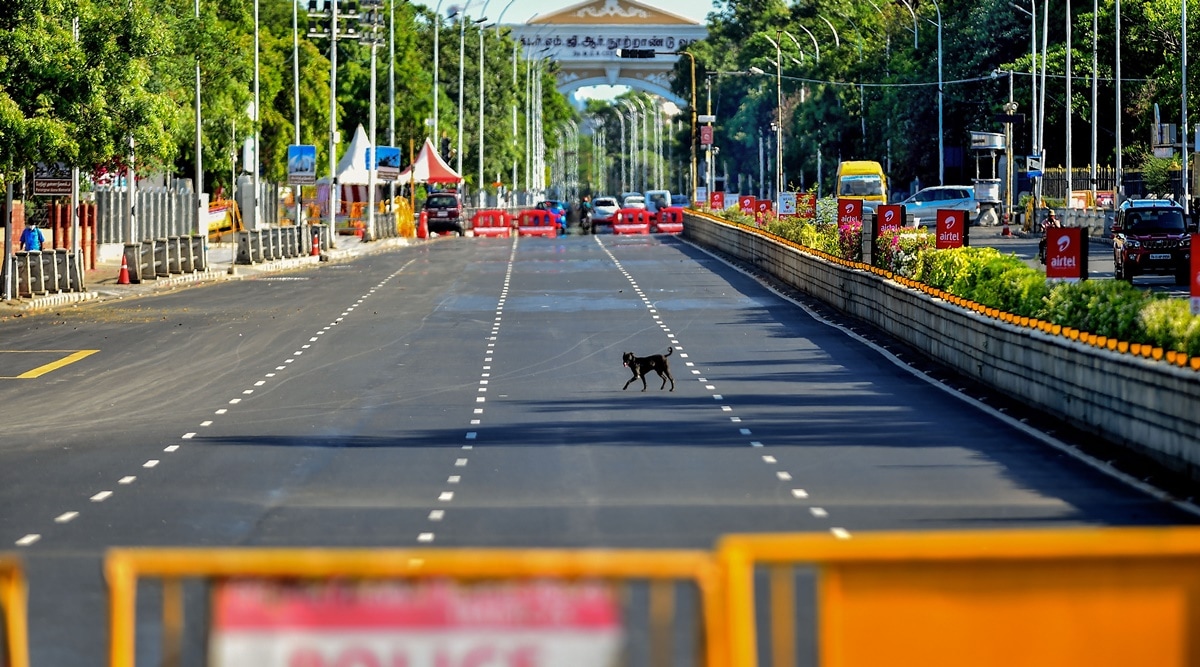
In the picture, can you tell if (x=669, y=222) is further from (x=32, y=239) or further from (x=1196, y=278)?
(x=1196, y=278)

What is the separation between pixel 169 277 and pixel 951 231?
23816mm

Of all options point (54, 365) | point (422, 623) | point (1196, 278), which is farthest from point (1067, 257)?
point (422, 623)

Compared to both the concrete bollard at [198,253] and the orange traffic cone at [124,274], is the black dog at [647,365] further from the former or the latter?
the concrete bollard at [198,253]

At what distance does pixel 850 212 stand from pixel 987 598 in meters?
35.2

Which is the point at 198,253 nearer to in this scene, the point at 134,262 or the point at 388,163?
the point at 134,262

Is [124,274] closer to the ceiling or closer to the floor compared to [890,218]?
closer to the floor

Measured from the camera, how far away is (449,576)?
5.97 meters

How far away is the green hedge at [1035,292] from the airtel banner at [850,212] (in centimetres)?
32

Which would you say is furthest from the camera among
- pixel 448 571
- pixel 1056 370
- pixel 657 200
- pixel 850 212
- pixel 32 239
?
pixel 657 200

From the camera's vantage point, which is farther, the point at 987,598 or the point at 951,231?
the point at 951,231

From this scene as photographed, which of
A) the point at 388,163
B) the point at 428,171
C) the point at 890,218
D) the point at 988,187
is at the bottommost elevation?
the point at 890,218

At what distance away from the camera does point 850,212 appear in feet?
135

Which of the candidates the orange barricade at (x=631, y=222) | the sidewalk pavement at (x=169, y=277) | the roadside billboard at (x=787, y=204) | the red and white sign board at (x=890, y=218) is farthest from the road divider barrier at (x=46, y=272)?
the orange barricade at (x=631, y=222)

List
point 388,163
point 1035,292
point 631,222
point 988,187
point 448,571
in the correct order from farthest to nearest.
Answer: point 631,222 < point 988,187 < point 388,163 < point 1035,292 < point 448,571
